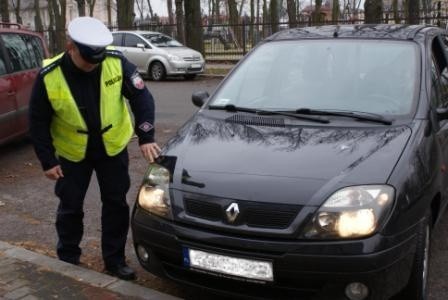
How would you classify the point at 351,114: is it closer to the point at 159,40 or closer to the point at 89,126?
the point at 89,126

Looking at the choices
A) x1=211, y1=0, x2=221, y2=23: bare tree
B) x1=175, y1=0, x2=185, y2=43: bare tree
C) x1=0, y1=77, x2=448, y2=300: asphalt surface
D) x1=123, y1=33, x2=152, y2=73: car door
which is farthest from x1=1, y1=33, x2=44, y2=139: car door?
x1=211, y1=0, x2=221, y2=23: bare tree

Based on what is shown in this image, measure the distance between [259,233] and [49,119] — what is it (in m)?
1.57

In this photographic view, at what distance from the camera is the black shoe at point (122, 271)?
407 cm

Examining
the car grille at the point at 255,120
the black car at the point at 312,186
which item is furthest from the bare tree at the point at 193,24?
the car grille at the point at 255,120

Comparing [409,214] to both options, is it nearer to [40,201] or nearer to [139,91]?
[139,91]

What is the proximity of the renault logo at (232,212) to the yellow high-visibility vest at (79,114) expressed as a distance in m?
1.10

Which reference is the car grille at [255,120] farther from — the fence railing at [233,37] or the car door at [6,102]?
the fence railing at [233,37]

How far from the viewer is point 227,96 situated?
453cm

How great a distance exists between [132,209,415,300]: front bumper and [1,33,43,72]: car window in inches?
213

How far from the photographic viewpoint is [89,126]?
3812 mm

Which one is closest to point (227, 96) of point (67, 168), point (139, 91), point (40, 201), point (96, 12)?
point (139, 91)

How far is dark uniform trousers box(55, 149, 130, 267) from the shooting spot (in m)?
3.96

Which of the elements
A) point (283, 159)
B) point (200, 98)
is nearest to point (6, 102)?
point (200, 98)

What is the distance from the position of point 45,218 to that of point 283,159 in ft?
9.49
